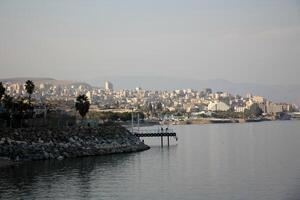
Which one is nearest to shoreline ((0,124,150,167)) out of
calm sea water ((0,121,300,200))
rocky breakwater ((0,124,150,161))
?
rocky breakwater ((0,124,150,161))

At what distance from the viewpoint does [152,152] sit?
6006cm

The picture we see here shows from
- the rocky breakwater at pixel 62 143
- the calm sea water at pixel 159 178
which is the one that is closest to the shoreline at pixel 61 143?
the rocky breakwater at pixel 62 143

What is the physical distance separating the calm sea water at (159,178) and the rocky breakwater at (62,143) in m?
2.16

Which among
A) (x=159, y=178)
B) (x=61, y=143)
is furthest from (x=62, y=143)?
(x=159, y=178)

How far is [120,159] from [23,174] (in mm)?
13010

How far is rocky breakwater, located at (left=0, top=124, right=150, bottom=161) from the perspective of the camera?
48750 millimetres

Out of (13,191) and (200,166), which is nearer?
(13,191)

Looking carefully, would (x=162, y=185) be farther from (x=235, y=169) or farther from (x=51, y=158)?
(x=51, y=158)

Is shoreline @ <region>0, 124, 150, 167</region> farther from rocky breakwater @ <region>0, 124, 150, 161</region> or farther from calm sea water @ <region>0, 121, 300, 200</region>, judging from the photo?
calm sea water @ <region>0, 121, 300, 200</region>

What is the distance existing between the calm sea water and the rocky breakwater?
2.16 m

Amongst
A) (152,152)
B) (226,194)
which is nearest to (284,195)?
(226,194)

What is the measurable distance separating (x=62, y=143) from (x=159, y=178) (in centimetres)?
1856

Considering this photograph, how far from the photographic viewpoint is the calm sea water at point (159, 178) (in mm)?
30781

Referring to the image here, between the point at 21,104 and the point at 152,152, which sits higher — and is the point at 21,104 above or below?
above
